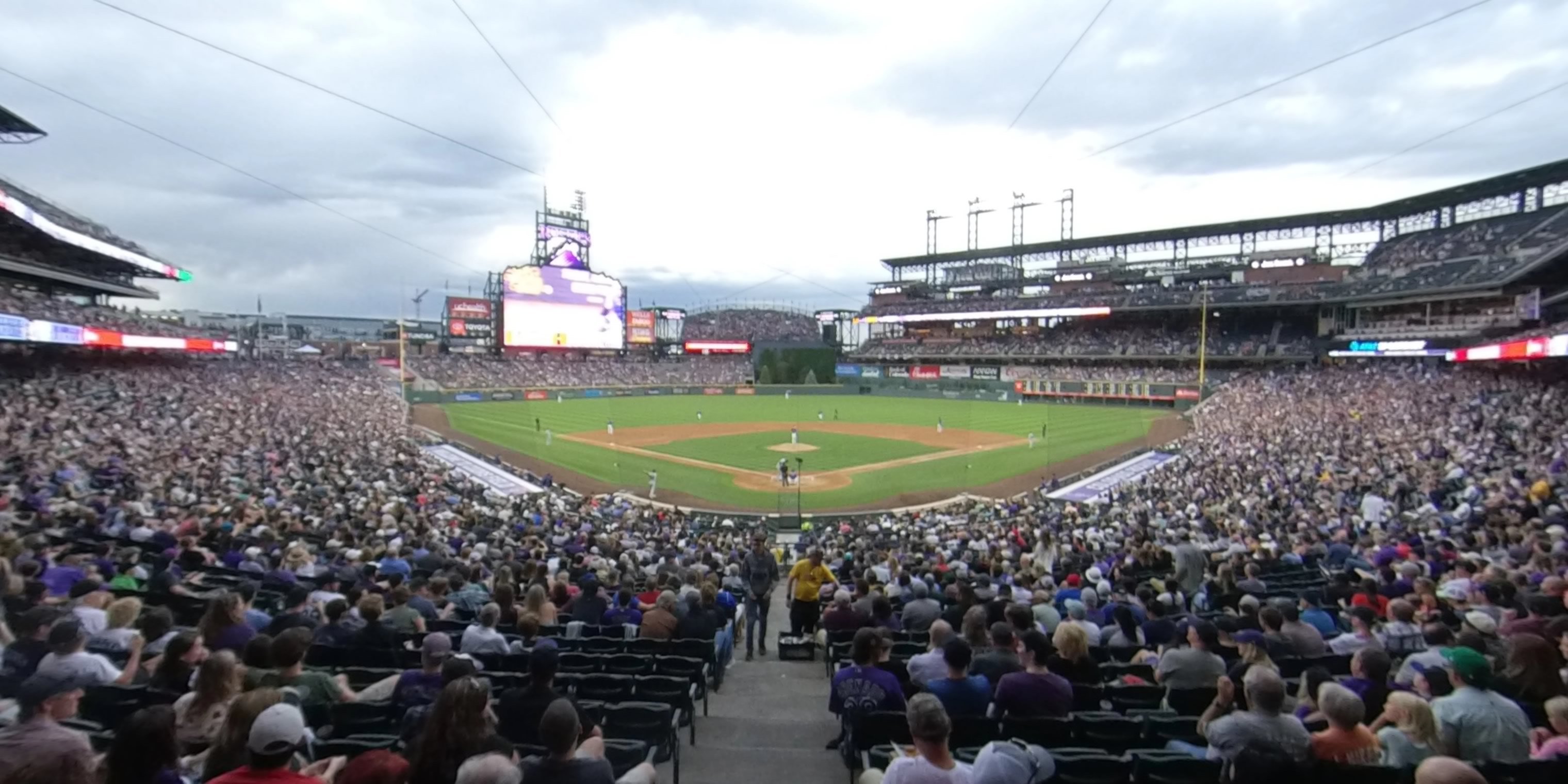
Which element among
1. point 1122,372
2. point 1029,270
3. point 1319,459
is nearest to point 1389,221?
point 1122,372

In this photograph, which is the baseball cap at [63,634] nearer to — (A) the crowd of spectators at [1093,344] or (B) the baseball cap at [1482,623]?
(B) the baseball cap at [1482,623]

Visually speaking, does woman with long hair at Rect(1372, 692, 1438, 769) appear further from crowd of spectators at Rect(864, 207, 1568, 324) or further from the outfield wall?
the outfield wall

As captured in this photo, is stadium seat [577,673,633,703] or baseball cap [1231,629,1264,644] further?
stadium seat [577,673,633,703]

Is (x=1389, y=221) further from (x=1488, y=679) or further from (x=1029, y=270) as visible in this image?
(x=1488, y=679)

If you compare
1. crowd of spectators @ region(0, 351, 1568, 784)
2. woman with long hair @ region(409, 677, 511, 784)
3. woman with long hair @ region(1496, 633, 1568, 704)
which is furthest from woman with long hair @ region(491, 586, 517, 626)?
woman with long hair @ region(1496, 633, 1568, 704)

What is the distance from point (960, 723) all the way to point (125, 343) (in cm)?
4569

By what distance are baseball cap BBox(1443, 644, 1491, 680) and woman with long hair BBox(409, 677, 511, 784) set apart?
531cm

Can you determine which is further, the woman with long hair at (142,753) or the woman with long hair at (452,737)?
A: the woman with long hair at (452,737)

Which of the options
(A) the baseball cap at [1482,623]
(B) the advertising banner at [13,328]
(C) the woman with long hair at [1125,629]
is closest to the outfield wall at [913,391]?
(B) the advertising banner at [13,328]

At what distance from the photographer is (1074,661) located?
19.9ft

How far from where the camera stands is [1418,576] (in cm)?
823

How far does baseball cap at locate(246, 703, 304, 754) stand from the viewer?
124 inches

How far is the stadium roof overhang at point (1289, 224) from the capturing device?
47094 mm

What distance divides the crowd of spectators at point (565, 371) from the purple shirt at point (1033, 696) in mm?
67128
